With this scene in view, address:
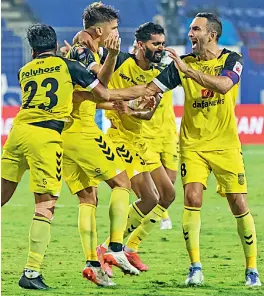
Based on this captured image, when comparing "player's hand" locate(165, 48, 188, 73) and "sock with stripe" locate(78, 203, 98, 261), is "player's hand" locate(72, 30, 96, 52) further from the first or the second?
"sock with stripe" locate(78, 203, 98, 261)

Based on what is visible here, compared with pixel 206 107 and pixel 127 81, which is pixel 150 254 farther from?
pixel 206 107

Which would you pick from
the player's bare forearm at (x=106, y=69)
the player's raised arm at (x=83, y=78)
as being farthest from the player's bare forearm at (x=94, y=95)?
the player's bare forearm at (x=106, y=69)

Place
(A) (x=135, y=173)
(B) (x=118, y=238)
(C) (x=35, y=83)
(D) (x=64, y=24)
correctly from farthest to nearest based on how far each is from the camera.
→ (D) (x=64, y=24) < (A) (x=135, y=173) < (B) (x=118, y=238) < (C) (x=35, y=83)

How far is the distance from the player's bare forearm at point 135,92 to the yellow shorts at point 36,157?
2.18ft

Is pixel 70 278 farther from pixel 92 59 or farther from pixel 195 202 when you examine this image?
pixel 92 59

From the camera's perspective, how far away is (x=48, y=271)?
7855 mm

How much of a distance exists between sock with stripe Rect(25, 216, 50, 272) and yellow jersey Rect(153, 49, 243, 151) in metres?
1.32

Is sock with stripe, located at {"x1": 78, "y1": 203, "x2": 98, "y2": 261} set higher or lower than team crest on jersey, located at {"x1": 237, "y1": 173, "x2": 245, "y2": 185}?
lower

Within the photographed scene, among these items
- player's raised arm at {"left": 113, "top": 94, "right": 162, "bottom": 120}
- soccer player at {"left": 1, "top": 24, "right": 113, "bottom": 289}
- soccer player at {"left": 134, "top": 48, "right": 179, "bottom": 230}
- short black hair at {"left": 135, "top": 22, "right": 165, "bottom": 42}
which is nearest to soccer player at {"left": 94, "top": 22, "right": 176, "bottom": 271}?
short black hair at {"left": 135, "top": 22, "right": 165, "bottom": 42}

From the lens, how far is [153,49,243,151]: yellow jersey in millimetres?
7344

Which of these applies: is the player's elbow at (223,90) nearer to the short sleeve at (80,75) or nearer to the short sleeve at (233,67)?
the short sleeve at (233,67)

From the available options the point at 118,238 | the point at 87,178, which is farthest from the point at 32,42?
the point at 118,238

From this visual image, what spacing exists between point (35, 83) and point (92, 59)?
57 centimetres

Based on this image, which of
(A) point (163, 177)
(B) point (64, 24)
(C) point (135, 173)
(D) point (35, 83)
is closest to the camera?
(D) point (35, 83)
